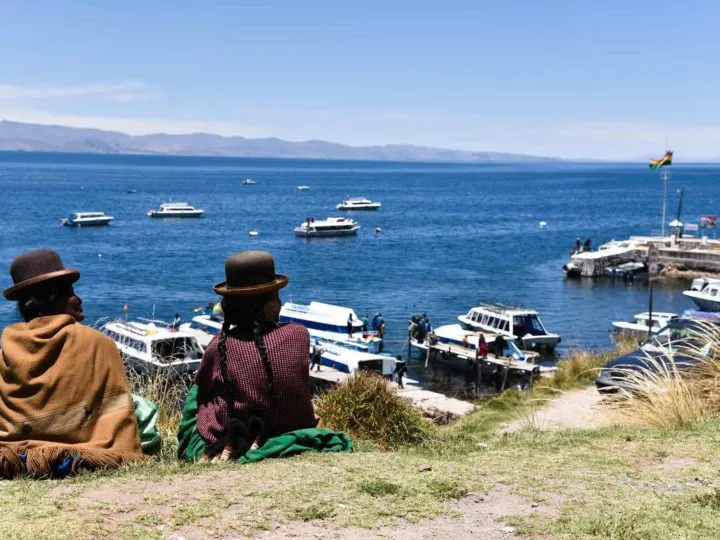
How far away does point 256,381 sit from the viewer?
217 inches

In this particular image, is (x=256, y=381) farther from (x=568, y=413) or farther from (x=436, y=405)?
(x=436, y=405)

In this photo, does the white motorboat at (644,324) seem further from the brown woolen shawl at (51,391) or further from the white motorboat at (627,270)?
the brown woolen shawl at (51,391)

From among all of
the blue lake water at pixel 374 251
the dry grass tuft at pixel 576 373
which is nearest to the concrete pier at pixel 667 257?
the blue lake water at pixel 374 251

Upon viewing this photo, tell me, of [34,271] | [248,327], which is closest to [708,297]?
[248,327]

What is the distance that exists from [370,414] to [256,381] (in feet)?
12.9

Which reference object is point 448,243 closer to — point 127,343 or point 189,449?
point 127,343

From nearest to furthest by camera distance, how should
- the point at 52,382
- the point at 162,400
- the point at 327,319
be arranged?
1. the point at 52,382
2. the point at 162,400
3. the point at 327,319

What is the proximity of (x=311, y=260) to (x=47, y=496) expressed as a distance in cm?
6354

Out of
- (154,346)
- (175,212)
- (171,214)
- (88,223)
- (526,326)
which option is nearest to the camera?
(154,346)

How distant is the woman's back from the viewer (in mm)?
5523

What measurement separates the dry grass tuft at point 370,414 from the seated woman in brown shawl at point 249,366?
338cm

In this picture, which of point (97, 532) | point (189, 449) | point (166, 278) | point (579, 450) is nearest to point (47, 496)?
point (97, 532)

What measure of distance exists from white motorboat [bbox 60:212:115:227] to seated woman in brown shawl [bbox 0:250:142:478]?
9149cm

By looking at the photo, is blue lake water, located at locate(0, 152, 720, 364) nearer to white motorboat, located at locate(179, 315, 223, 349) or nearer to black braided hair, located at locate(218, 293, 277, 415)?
white motorboat, located at locate(179, 315, 223, 349)
